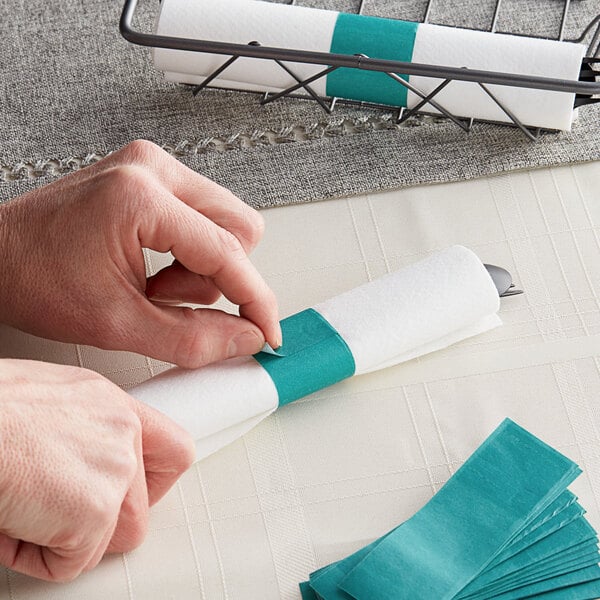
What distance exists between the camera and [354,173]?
33.3 inches

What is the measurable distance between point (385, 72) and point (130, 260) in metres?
0.28

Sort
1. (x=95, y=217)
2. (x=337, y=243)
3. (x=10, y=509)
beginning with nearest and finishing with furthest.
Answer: (x=10, y=509) → (x=95, y=217) → (x=337, y=243)

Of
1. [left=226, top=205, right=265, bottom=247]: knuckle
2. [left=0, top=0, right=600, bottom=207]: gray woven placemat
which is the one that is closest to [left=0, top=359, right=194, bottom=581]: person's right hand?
[left=226, top=205, right=265, bottom=247]: knuckle

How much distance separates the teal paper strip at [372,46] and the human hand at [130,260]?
8.3 inches

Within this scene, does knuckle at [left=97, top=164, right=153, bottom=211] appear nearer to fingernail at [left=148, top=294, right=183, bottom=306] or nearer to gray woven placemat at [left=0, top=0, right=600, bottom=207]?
fingernail at [left=148, top=294, right=183, bottom=306]

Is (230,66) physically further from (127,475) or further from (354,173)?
(127,475)

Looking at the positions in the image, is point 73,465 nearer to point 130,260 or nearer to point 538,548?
point 130,260

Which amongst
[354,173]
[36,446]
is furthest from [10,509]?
[354,173]

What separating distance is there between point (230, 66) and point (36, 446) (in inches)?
17.0

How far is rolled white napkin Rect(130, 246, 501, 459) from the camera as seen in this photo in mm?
669

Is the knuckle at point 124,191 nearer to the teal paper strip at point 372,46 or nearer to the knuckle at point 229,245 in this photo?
the knuckle at point 229,245

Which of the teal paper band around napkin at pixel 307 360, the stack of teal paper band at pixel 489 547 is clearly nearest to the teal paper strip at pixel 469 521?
the stack of teal paper band at pixel 489 547

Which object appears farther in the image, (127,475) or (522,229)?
(522,229)

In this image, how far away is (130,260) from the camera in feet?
2.17
